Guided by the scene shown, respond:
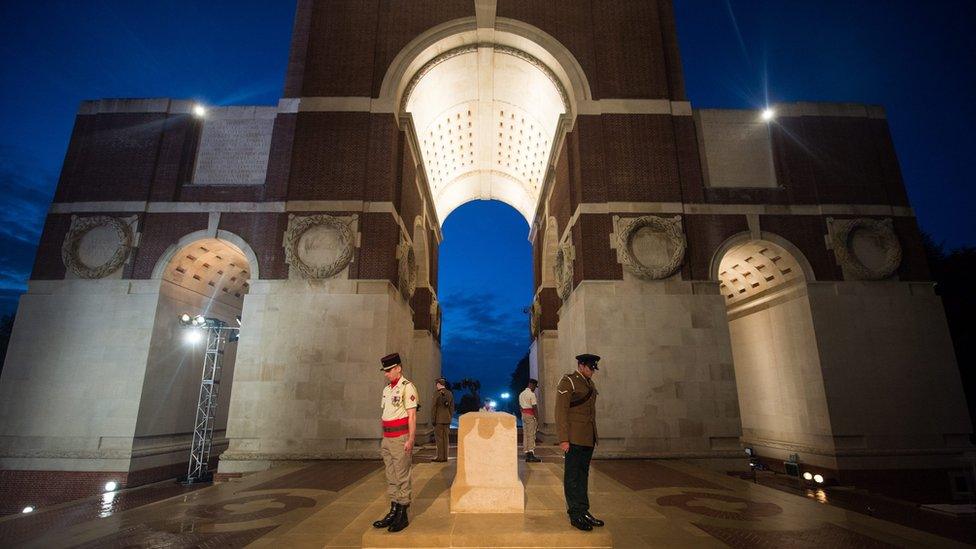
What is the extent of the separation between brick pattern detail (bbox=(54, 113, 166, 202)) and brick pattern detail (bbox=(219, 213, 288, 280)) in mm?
3546

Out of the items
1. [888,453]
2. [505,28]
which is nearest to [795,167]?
[888,453]

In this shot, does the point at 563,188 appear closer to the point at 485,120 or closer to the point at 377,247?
the point at 485,120

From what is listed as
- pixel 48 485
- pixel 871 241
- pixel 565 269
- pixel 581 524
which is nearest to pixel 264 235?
pixel 48 485

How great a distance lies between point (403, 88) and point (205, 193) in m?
8.44

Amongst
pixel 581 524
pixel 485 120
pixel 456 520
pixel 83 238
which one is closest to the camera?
pixel 581 524

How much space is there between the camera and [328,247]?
1584cm

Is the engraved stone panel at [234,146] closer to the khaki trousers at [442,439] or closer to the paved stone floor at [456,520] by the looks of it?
the paved stone floor at [456,520]

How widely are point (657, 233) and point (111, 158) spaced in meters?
20.2

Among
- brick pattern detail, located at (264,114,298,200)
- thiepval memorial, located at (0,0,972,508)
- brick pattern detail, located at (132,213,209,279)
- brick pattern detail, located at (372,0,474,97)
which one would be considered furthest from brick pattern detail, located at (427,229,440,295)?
brick pattern detail, located at (132,213,209,279)

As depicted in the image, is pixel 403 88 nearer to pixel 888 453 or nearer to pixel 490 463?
→ pixel 490 463

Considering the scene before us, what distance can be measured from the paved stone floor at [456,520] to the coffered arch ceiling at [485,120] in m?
14.4

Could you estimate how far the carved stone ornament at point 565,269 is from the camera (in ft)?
57.3

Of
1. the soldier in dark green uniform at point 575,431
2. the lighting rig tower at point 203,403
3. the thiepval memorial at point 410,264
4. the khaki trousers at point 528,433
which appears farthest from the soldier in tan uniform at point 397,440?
the lighting rig tower at point 203,403

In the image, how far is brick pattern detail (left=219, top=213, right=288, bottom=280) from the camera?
1572 centimetres
